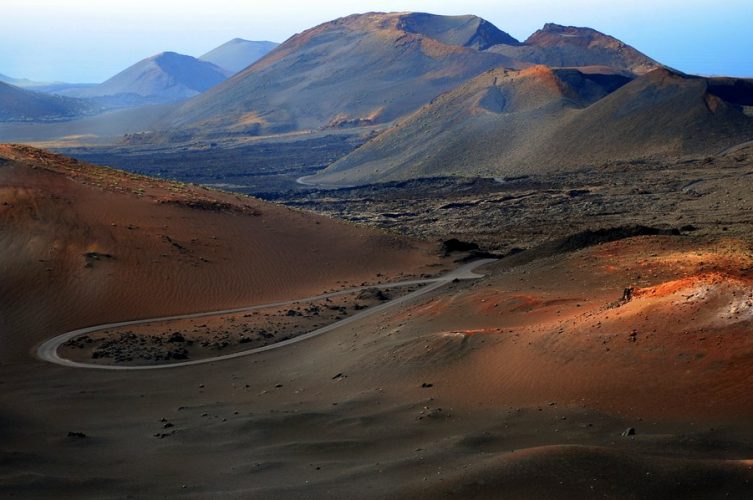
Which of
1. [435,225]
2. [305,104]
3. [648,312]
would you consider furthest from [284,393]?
[305,104]

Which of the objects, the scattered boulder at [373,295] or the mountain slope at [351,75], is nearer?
the scattered boulder at [373,295]

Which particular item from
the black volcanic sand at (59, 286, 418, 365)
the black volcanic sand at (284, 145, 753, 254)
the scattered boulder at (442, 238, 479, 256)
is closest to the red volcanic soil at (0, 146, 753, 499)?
the black volcanic sand at (59, 286, 418, 365)

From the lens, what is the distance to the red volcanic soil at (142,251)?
29.6 m

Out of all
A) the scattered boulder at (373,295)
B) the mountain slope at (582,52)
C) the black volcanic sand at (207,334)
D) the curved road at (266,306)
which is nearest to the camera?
the curved road at (266,306)

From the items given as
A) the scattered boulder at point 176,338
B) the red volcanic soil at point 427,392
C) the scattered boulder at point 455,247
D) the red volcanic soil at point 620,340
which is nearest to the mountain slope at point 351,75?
the scattered boulder at point 455,247

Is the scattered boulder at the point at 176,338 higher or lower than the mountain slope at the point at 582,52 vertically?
lower

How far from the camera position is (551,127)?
82.8 m

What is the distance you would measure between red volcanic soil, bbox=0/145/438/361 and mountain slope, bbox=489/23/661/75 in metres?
114

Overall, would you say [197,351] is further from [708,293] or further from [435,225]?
[435,225]

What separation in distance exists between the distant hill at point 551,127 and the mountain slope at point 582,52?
51.1m

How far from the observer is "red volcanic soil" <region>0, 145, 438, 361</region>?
29578mm

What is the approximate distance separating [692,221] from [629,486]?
38.0 metres

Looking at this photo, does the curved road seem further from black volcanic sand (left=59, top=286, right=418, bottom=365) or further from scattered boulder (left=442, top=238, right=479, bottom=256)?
scattered boulder (left=442, top=238, right=479, bottom=256)

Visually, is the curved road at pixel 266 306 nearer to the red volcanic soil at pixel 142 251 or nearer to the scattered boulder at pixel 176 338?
the red volcanic soil at pixel 142 251
